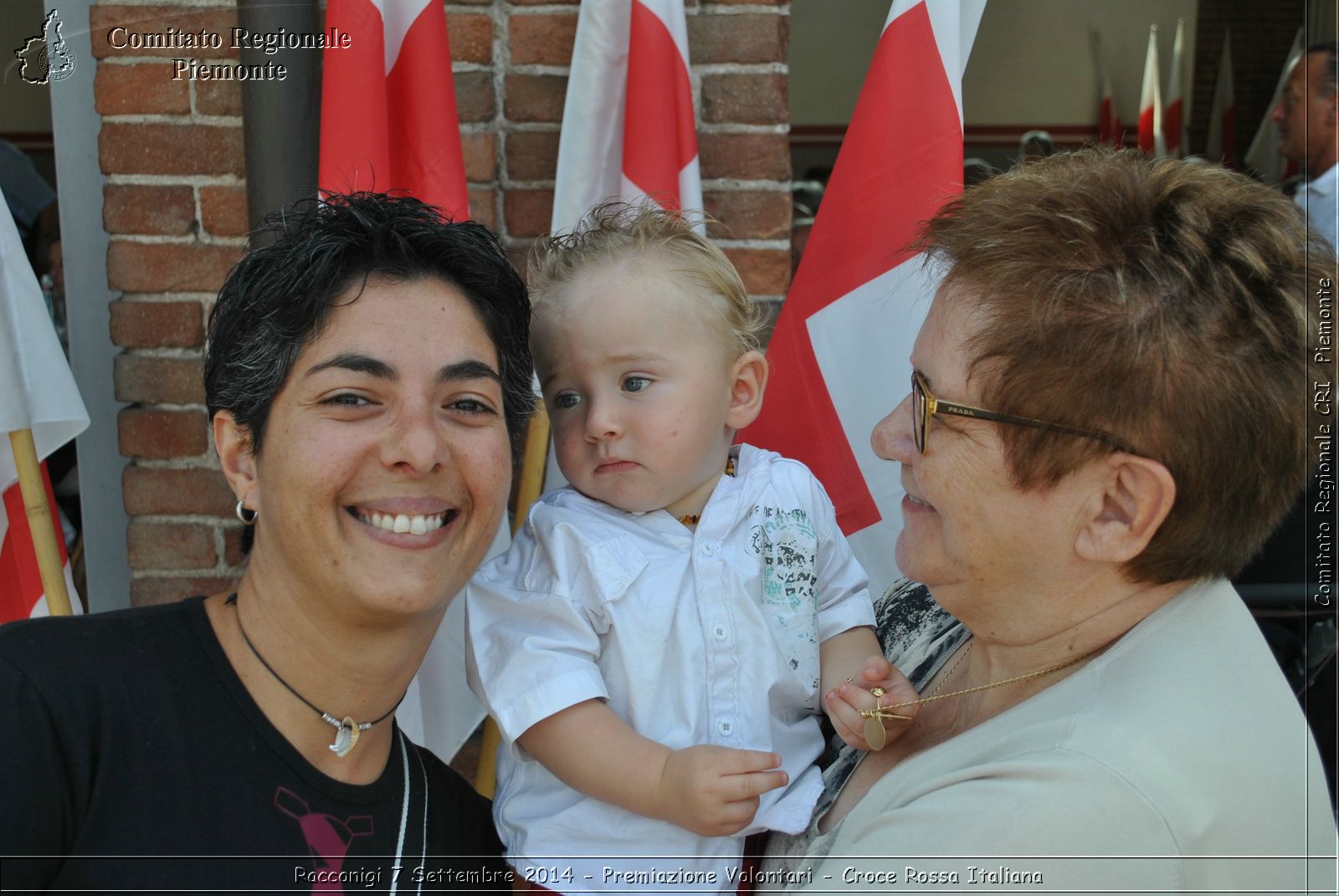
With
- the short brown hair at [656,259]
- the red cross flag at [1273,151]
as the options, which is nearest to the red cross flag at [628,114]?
the short brown hair at [656,259]

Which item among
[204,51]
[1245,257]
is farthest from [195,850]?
[204,51]

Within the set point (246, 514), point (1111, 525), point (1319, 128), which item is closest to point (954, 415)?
point (1111, 525)

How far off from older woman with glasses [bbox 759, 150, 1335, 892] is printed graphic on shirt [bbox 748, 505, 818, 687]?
36 cm

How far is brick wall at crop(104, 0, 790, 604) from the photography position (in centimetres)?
275

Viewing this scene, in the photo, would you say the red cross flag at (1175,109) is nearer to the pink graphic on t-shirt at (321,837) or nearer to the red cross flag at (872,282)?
the red cross flag at (872,282)

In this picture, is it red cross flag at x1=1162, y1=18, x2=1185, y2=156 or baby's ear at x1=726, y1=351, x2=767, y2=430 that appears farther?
red cross flag at x1=1162, y1=18, x2=1185, y2=156

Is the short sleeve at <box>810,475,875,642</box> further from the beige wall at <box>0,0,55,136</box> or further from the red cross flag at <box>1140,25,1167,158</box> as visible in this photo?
the red cross flag at <box>1140,25,1167,158</box>

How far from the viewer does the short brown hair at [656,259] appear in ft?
6.56

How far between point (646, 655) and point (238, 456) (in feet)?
2.51

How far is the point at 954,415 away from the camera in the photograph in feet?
4.94

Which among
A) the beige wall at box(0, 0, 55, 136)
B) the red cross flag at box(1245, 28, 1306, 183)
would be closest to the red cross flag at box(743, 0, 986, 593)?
the beige wall at box(0, 0, 55, 136)

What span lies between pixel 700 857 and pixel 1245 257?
4.04ft

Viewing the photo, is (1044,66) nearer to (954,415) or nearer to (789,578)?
(789,578)

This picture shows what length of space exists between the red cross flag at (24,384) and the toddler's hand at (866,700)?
177 centimetres
